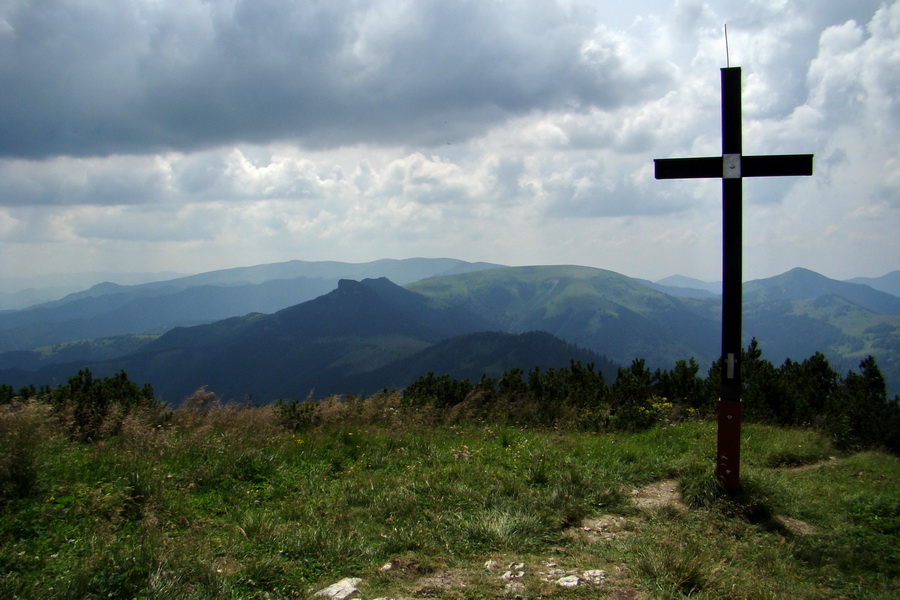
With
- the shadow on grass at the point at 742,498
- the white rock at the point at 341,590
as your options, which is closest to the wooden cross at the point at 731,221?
the shadow on grass at the point at 742,498

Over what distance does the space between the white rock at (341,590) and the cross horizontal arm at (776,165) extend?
636 centimetres

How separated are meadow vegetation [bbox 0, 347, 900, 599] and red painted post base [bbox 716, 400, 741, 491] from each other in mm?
271

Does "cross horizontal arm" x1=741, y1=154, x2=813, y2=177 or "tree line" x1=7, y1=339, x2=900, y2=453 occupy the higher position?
"cross horizontal arm" x1=741, y1=154, x2=813, y2=177

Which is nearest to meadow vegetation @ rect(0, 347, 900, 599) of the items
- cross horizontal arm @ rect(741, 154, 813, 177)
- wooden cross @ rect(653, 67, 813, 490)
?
wooden cross @ rect(653, 67, 813, 490)

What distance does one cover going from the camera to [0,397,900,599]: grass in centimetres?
425

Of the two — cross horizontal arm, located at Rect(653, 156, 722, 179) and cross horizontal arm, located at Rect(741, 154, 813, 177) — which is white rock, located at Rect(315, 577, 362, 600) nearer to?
cross horizontal arm, located at Rect(653, 156, 722, 179)

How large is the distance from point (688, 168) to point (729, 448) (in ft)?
11.5

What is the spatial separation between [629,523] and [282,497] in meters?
3.95

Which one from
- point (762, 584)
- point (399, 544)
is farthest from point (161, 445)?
point (762, 584)

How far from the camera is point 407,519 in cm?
566

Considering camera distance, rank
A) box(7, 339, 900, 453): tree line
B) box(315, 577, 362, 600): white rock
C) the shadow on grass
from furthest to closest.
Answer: box(7, 339, 900, 453): tree line → the shadow on grass → box(315, 577, 362, 600): white rock

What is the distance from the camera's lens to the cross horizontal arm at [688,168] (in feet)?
22.5

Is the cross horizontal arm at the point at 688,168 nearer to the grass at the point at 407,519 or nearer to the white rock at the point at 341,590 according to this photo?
the grass at the point at 407,519

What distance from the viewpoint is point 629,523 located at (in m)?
Result: 5.77
